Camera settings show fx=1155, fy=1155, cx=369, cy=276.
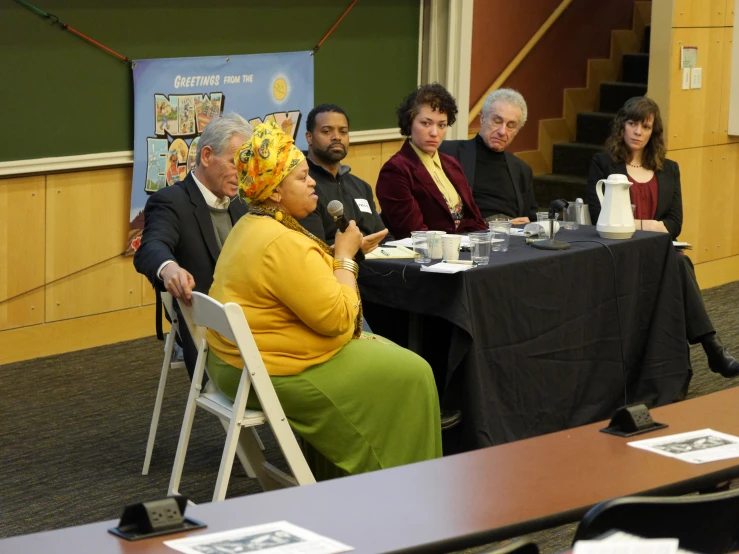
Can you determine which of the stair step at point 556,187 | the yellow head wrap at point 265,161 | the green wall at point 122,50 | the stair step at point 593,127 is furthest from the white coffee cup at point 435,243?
the stair step at point 593,127

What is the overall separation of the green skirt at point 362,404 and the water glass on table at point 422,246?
23.5 inches

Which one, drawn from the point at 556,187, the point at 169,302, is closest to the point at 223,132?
→ the point at 169,302

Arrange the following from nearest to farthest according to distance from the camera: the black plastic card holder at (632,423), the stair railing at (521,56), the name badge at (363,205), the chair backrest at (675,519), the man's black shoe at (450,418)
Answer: the chair backrest at (675,519) < the black plastic card holder at (632,423) < the man's black shoe at (450,418) < the name badge at (363,205) < the stair railing at (521,56)

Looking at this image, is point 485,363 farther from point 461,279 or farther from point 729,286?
point 729,286

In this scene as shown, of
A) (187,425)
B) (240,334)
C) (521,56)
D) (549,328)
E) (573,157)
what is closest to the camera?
(240,334)

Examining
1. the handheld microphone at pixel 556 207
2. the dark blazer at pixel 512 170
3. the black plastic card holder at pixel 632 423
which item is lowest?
the black plastic card holder at pixel 632 423

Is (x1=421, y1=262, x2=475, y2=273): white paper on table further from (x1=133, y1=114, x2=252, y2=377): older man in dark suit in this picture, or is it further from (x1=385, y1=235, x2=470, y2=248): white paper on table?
(x1=133, y1=114, x2=252, y2=377): older man in dark suit

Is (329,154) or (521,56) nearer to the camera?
(329,154)

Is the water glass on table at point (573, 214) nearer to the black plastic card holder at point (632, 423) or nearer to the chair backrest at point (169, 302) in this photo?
the chair backrest at point (169, 302)

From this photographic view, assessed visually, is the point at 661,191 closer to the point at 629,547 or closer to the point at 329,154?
the point at 329,154

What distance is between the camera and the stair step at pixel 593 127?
858 cm

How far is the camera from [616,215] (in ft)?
15.3

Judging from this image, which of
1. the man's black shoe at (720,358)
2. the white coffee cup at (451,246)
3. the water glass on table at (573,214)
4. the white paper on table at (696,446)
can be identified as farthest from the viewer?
the man's black shoe at (720,358)

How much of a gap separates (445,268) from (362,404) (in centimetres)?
67
